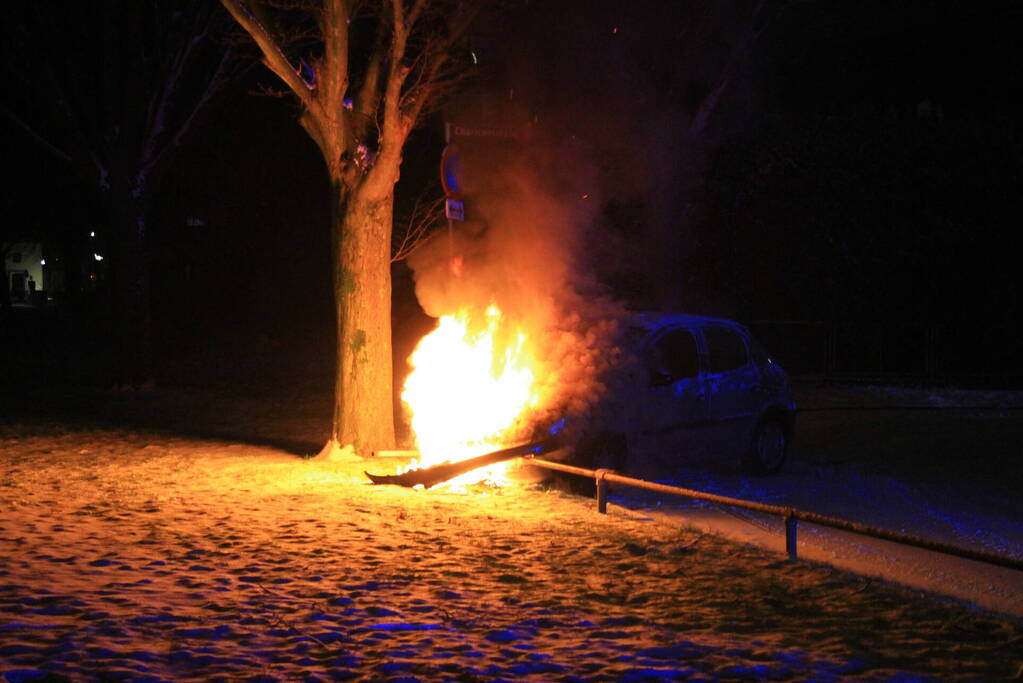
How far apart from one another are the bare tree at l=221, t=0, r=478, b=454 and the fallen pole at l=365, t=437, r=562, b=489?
1.78 m

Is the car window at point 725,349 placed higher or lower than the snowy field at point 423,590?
higher

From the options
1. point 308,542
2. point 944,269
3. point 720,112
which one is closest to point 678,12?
point 720,112

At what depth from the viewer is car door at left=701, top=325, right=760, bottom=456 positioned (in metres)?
11.3

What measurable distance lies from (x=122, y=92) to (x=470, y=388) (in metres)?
12.2

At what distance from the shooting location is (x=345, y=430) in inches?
482

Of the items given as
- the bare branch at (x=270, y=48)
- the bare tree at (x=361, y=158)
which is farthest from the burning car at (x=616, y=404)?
the bare branch at (x=270, y=48)

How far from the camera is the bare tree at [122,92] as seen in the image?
66.1 ft

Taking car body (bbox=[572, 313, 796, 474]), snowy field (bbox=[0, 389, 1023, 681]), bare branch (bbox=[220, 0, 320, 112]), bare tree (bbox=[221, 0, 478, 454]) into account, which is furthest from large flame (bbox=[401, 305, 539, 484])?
bare branch (bbox=[220, 0, 320, 112])

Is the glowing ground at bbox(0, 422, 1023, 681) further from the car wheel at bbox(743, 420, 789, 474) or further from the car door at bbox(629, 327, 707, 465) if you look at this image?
the car wheel at bbox(743, 420, 789, 474)

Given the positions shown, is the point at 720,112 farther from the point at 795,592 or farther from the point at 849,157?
the point at 795,592

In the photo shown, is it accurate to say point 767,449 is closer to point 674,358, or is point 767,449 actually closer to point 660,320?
point 674,358

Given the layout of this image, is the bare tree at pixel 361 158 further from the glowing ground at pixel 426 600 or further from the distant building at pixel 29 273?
the distant building at pixel 29 273

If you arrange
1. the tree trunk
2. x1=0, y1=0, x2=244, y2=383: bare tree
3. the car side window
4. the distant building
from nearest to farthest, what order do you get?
the car side window → the tree trunk → x1=0, y1=0, x2=244, y2=383: bare tree → the distant building

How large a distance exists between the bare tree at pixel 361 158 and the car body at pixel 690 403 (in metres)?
2.97
